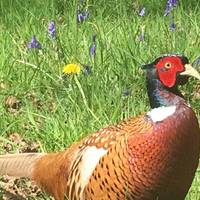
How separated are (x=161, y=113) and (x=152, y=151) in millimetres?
162

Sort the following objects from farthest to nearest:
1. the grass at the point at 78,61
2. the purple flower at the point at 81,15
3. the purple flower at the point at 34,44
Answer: the purple flower at the point at 81,15 < the purple flower at the point at 34,44 < the grass at the point at 78,61

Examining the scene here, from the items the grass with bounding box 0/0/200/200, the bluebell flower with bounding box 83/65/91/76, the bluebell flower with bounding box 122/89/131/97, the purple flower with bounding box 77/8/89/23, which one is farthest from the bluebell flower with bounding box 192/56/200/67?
the purple flower with bounding box 77/8/89/23

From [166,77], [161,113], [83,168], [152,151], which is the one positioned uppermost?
[166,77]

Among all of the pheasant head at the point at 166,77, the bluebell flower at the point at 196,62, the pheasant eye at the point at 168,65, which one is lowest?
the bluebell flower at the point at 196,62

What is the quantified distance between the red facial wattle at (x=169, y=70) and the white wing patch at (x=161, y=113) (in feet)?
0.32

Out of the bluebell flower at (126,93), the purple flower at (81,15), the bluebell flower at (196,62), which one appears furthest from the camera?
the purple flower at (81,15)

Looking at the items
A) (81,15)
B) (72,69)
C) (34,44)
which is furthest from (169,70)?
(81,15)

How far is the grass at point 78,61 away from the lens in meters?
4.62

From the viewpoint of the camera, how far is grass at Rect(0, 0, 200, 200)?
462cm

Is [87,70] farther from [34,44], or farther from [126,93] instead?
[34,44]

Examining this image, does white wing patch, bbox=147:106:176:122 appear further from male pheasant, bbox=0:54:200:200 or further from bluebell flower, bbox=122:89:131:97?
bluebell flower, bbox=122:89:131:97

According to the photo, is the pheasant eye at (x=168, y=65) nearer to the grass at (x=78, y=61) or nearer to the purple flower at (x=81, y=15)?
the grass at (x=78, y=61)

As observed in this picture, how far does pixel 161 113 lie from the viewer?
3533mm

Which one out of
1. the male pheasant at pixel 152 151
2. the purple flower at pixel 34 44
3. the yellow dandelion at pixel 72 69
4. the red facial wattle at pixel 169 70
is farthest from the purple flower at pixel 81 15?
the red facial wattle at pixel 169 70
